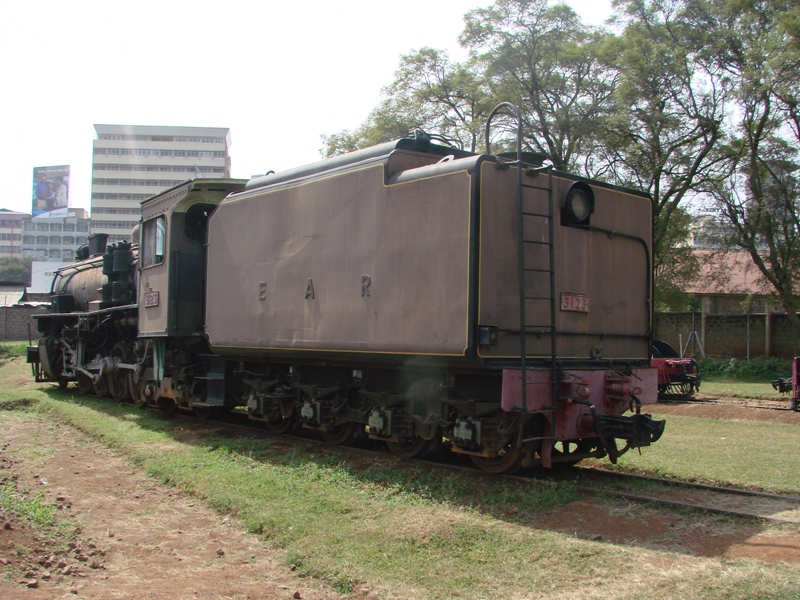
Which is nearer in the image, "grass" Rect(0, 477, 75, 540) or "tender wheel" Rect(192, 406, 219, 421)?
"grass" Rect(0, 477, 75, 540)

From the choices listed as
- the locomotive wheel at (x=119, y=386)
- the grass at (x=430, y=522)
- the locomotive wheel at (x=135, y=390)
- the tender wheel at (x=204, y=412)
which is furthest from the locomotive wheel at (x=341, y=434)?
the locomotive wheel at (x=119, y=386)

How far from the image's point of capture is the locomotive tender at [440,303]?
21.9 feet

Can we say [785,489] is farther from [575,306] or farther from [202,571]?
[202,571]

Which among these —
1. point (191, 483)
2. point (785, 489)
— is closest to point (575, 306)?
point (785, 489)

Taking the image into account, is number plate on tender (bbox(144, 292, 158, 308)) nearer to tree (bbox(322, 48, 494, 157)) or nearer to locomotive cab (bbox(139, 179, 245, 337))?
locomotive cab (bbox(139, 179, 245, 337))

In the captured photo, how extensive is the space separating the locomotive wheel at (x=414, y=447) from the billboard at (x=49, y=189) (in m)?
109

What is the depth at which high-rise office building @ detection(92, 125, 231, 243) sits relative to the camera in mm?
94312

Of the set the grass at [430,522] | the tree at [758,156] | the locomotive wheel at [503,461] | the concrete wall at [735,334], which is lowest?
the grass at [430,522]

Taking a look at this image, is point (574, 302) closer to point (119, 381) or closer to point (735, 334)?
point (119, 381)

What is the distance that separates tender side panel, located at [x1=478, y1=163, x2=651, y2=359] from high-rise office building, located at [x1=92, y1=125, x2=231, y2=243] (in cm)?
9092

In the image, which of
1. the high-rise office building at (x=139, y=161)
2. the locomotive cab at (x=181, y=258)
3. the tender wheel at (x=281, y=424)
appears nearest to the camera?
the tender wheel at (x=281, y=424)

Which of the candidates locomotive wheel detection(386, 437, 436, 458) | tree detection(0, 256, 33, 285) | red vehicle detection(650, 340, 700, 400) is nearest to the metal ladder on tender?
locomotive wheel detection(386, 437, 436, 458)

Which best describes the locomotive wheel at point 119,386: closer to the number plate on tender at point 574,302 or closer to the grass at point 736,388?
the number plate on tender at point 574,302

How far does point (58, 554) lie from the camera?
5.06 m
